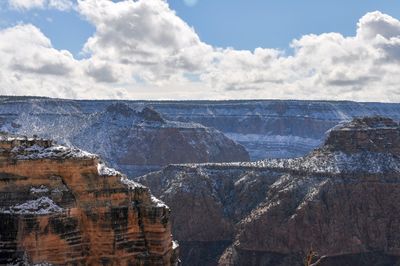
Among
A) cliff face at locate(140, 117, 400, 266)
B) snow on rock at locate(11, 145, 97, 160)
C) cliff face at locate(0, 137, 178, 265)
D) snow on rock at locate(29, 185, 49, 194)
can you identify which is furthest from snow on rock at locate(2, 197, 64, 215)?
cliff face at locate(140, 117, 400, 266)

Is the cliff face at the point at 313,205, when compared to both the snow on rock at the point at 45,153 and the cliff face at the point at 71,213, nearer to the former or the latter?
the cliff face at the point at 71,213

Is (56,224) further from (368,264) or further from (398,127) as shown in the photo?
(398,127)

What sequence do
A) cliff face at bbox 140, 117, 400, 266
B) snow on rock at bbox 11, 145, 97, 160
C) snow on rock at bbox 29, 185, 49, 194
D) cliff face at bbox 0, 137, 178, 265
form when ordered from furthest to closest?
1. cliff face at bbox 140, 117, 400, 266
2. snow on rock at bbox 11, 145, 97, 160
3. snow on rock at bbox 29, 185, 49, 194
4. cliff face at bbox 0, 137, 178, 265

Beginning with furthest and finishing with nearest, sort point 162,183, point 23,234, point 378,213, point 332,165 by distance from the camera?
point 162,183 → point 332,165 → point 378,213 → point 23,234

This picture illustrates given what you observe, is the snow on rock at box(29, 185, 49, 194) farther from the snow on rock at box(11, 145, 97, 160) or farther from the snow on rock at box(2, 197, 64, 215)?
the snow on rock at box(11, 145, 97, 160)

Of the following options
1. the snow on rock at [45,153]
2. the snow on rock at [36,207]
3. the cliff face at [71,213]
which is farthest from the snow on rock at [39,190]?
the snow on rock at [45,153]

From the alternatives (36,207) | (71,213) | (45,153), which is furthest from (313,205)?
(36,207)

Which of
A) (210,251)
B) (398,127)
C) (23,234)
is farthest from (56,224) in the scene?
(398,127)
